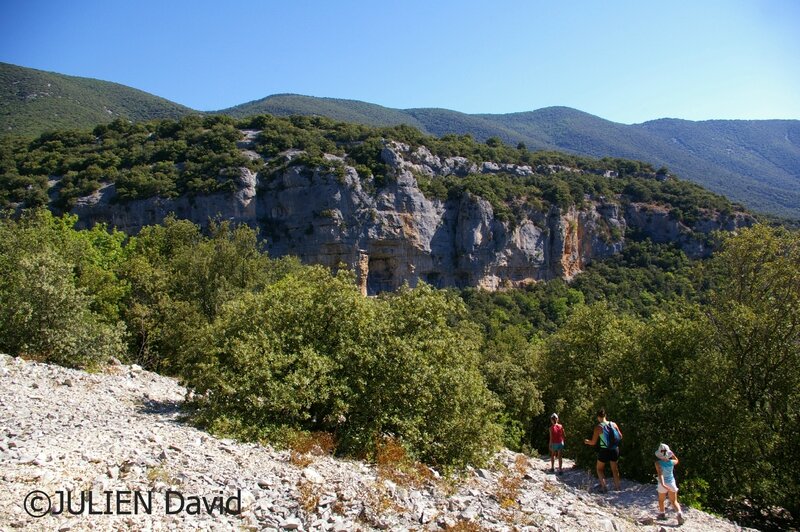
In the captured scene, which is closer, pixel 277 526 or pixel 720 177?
pixel 277 526

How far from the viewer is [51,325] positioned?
1677 cm

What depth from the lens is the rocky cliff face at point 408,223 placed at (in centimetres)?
6450

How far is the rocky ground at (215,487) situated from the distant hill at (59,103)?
79013mm

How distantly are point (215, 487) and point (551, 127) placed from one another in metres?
181

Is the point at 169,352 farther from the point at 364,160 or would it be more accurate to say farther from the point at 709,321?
the point at 364,160

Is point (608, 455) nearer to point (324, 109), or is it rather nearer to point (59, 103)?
point (59, 103)

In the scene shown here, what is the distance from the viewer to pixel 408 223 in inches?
2847

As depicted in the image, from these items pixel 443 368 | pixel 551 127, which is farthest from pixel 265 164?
pixel 551 127

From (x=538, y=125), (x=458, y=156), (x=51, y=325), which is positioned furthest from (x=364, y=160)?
(x=538, y=125)

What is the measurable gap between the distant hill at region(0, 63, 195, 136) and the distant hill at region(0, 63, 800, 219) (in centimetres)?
15

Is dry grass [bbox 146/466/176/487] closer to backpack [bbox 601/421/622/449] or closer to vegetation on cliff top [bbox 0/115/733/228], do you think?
backpack [bbox 601/421/622/449]

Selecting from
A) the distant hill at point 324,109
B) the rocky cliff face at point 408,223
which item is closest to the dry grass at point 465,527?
the rocky cliff face at point 408,223

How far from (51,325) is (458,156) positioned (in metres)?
74.9

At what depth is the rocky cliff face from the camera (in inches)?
2539
